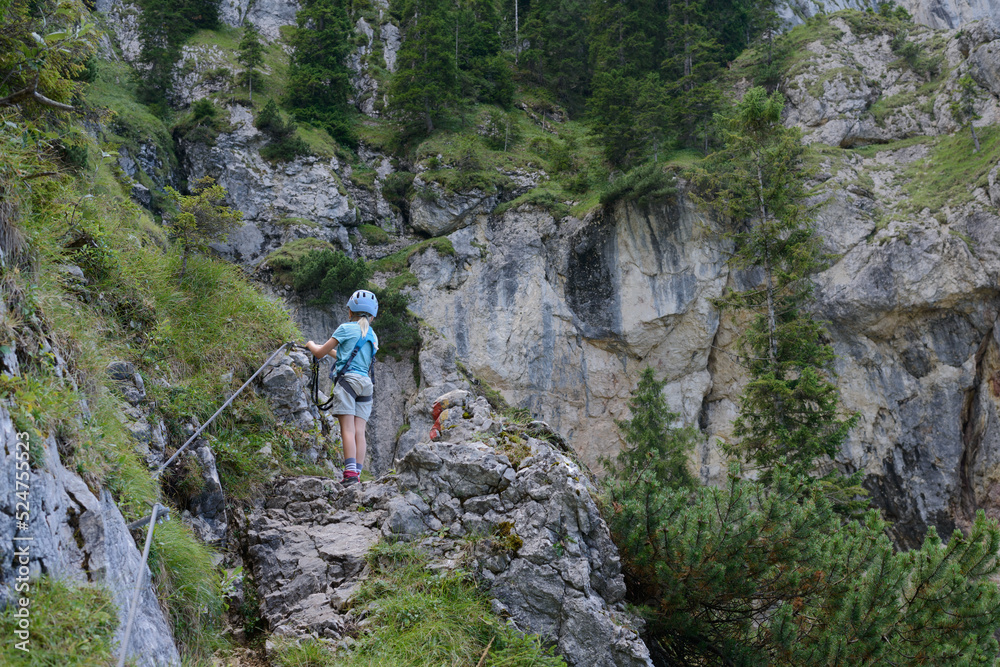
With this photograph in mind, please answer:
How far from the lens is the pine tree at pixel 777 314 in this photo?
12117mm

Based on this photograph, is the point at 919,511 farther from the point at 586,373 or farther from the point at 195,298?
the point at 195,298

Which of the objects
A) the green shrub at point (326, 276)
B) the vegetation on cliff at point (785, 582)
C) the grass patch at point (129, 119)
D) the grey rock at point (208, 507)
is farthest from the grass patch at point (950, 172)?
the grass patch at point (129, 119)

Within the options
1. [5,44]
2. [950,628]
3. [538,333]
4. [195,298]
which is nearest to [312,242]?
[538,333]

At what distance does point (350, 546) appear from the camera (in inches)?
196

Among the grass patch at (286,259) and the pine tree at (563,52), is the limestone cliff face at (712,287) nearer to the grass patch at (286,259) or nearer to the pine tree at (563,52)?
the grass patch at (286,259)

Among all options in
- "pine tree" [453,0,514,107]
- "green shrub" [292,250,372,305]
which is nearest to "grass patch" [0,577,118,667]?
"green shrub" [292,250,372,305]

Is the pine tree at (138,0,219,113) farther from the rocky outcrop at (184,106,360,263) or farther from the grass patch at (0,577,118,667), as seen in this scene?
the grass patch at (0,577,118,667)

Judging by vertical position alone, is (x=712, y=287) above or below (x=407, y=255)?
below

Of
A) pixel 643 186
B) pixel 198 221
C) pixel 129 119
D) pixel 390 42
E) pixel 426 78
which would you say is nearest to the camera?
pixel 198 221

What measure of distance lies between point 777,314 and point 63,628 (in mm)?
14055

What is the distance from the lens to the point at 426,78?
26906mm

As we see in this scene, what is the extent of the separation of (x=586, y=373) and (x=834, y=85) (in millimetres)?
16304

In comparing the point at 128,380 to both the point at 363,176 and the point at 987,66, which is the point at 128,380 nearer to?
the point at 363,176

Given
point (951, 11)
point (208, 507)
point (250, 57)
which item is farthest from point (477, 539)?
point (951, 11)
